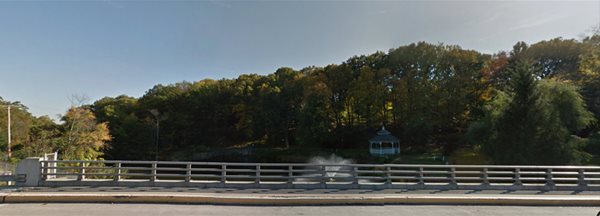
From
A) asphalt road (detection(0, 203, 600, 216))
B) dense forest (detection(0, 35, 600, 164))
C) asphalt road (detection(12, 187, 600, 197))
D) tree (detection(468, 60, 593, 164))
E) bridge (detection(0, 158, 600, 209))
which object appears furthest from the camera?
dense forest (detection(0, 35, 600, 164))

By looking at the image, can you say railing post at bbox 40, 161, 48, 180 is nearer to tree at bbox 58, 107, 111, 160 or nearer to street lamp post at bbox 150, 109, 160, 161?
tree at bbox 58, 107, 111, 160

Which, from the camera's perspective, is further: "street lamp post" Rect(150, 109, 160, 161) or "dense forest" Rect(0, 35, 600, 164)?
"street lamp post" Rect(150, 109, 160, 161)

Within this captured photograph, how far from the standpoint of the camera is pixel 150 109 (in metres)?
70.4

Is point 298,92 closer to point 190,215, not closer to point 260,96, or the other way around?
point 260,96

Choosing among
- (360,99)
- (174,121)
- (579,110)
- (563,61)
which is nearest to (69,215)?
(579,110)

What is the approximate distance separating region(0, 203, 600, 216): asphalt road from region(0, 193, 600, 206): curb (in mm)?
371

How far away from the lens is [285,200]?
9.41 m

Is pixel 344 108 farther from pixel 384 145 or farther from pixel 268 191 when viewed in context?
pixel 268 191

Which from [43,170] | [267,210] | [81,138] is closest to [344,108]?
[81,138]

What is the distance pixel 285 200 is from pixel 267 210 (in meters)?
0.90

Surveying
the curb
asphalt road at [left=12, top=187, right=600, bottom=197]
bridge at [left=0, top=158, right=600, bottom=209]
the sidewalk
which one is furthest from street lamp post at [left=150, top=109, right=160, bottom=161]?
the curb

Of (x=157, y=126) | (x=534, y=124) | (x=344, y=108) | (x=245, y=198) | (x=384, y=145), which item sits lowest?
(x=245, y=198)

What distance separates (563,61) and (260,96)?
44562 mm

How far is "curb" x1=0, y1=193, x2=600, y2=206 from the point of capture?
9250 mm
